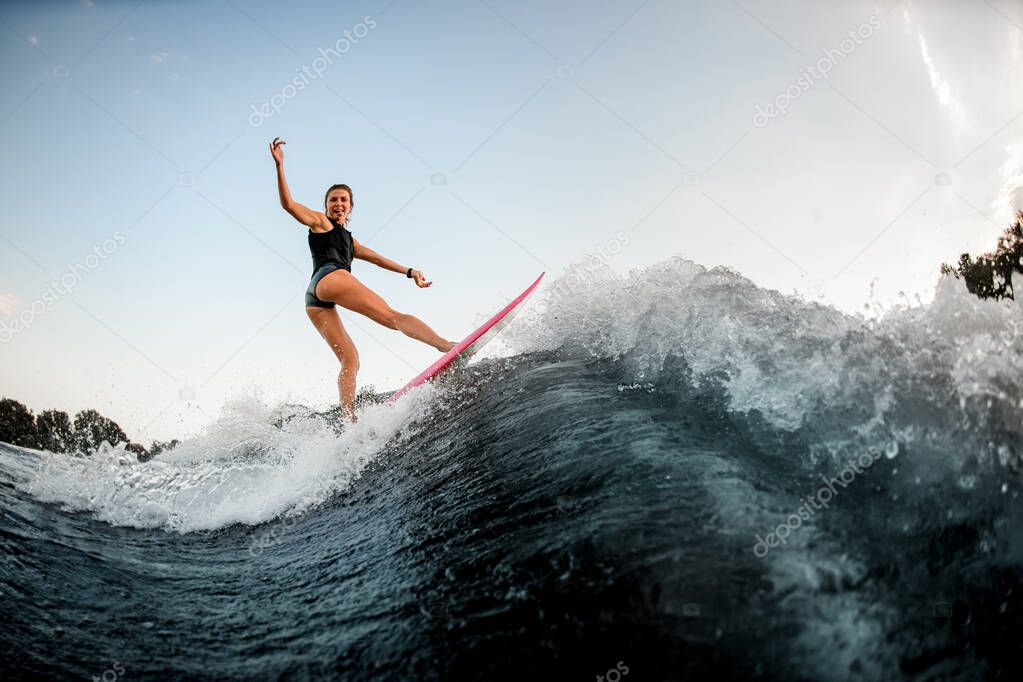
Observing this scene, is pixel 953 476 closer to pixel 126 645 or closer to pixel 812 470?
pixel 812 470

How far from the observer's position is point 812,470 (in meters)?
2.58

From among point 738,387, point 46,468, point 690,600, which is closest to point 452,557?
point 690,600

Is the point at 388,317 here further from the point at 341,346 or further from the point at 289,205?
the point at 289,205

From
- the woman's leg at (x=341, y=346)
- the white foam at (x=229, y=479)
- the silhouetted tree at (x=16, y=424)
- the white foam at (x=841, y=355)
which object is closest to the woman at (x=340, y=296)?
the woman's leg at (x=341, y=346)

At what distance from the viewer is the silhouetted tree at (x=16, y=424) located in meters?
35.1

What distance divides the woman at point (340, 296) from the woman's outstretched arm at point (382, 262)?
42 centimetres

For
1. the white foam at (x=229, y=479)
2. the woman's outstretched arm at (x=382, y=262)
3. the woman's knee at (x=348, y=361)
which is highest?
the woman's outstretched arm at (x=382, y=262)

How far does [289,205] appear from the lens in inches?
202

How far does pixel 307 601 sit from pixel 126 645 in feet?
2.32

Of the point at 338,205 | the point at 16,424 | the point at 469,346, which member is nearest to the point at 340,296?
the point at 338,205

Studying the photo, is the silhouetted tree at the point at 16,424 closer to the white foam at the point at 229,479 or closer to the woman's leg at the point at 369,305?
the white foam at the point at 229,479

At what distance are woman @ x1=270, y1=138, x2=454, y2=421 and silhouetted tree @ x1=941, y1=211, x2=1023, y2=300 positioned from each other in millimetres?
23024

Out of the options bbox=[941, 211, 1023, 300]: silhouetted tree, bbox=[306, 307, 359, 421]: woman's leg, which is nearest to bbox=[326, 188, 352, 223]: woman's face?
bbox=[306, 307, 359, 421]: woman's leg

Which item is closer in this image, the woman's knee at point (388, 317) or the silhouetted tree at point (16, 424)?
the woman's knee at point (388, 317)
